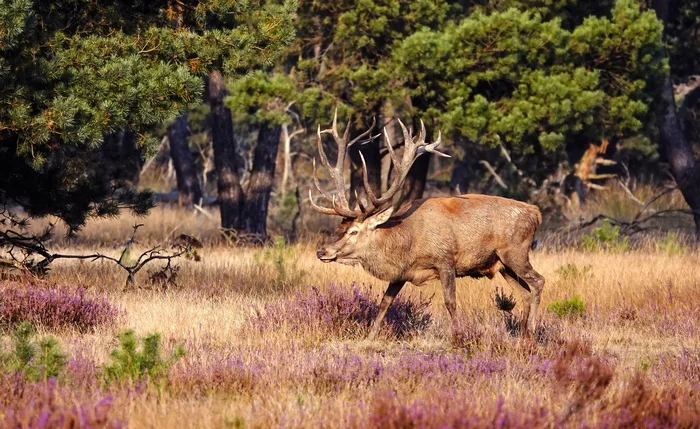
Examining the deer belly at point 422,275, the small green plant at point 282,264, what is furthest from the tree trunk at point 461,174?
the deer belly at point 422,275

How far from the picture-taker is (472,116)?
661 inches

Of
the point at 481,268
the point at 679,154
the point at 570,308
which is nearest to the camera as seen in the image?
the point at 481,268

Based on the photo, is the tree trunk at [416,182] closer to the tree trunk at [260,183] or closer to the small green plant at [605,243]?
the tree trunk at [260,183]

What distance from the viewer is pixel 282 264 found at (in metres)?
13.5

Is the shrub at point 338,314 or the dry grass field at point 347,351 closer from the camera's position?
the dry grass field at point 347,351

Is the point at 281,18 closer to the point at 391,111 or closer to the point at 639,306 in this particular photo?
the point at 639,306

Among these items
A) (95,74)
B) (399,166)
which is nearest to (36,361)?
(95,74)

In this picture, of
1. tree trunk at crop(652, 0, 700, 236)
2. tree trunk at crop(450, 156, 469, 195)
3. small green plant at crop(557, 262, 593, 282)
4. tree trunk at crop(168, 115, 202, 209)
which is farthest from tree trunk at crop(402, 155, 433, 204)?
tree trunk at crop(450, 156, 469, 195)

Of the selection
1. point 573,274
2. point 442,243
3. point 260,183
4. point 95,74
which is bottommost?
point 260,183

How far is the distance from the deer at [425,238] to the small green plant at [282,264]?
3018 millimetres

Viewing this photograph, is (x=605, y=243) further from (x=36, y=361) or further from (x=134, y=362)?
(x=36, y=361)

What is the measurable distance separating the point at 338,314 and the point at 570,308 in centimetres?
275

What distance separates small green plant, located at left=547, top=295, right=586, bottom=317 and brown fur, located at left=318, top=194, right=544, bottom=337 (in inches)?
44.8

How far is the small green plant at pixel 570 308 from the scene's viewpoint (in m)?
11.1
